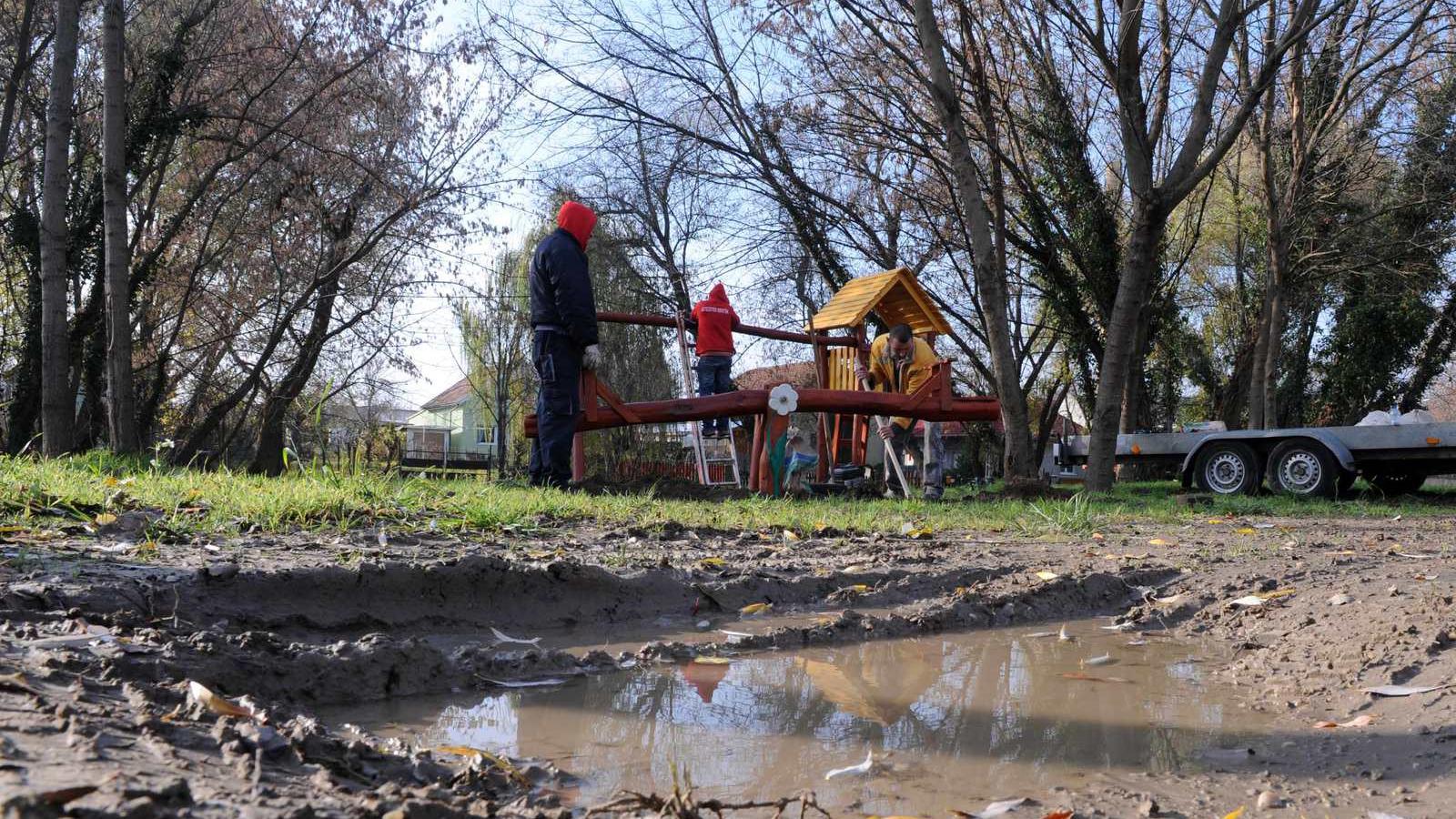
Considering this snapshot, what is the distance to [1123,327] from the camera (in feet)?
30.7

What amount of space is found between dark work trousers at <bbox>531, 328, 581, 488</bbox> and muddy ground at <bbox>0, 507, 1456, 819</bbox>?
8.24 feet

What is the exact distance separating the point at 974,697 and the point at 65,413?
9413 mm

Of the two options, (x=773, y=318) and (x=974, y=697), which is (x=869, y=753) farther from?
(x=773, y=318)

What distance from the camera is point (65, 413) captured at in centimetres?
903

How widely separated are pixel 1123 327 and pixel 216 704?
9.08m

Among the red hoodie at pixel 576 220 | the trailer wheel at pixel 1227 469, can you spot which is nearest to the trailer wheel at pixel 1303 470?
the trailer wheel at pixel 1227 469

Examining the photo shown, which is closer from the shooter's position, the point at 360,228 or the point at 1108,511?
the point at 1108,511

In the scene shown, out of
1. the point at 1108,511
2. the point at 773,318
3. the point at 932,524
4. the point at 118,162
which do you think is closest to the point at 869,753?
the point at 932,524

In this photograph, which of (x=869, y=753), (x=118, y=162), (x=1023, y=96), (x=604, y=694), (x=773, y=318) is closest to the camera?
(x=869, y=753)

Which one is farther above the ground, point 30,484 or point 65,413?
point 65,413

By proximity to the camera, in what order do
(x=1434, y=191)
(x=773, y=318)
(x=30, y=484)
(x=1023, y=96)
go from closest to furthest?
1. (x=30, y=484)
2. (x=1023, y=96)
3. (x=1434, y=191)
4. (x=773, y=318)

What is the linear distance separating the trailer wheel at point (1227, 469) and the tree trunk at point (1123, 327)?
2779 mm

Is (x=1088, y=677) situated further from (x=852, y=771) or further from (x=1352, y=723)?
(x=852, y=771)

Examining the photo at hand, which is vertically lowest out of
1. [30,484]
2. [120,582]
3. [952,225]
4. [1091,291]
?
[120,582]
